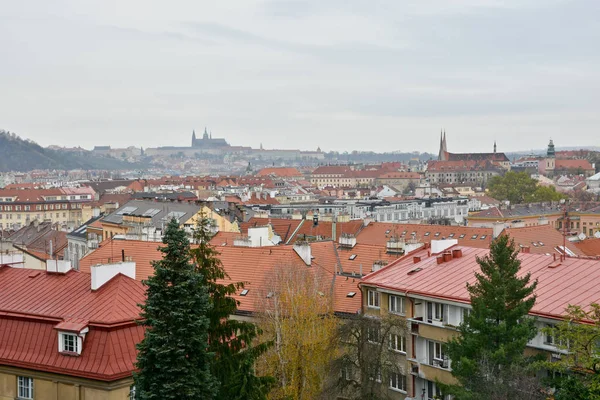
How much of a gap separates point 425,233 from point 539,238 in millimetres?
10848

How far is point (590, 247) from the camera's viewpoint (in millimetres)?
75000

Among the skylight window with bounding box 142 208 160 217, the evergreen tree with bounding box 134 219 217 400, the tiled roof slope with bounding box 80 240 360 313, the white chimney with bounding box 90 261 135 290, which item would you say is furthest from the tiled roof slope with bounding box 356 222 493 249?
the evergreen tree with bounding box 134 219 217 400

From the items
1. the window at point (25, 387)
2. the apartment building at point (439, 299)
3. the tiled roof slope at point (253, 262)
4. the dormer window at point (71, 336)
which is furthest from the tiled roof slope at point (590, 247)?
the window at point (25, 387)

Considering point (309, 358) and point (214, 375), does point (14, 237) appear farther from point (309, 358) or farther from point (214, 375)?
point (214, 375)

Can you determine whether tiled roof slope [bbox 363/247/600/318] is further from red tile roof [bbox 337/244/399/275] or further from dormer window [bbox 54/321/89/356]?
dormer window [bbox 54/321/89/356]

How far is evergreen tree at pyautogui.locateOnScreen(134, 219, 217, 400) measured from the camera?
22.8 meters

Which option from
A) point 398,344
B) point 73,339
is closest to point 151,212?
point 398,344

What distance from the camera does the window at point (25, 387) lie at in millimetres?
27939

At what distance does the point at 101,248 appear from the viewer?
53094 millimetres

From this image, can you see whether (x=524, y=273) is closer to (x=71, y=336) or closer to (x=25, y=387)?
(x=71, y=336)

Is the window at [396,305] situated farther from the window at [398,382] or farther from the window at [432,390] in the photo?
the window at [432,390]

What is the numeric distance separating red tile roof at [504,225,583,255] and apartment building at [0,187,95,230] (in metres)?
91.0

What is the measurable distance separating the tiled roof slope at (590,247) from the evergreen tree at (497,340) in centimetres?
4682

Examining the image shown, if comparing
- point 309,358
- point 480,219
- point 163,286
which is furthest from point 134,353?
point 480,219
